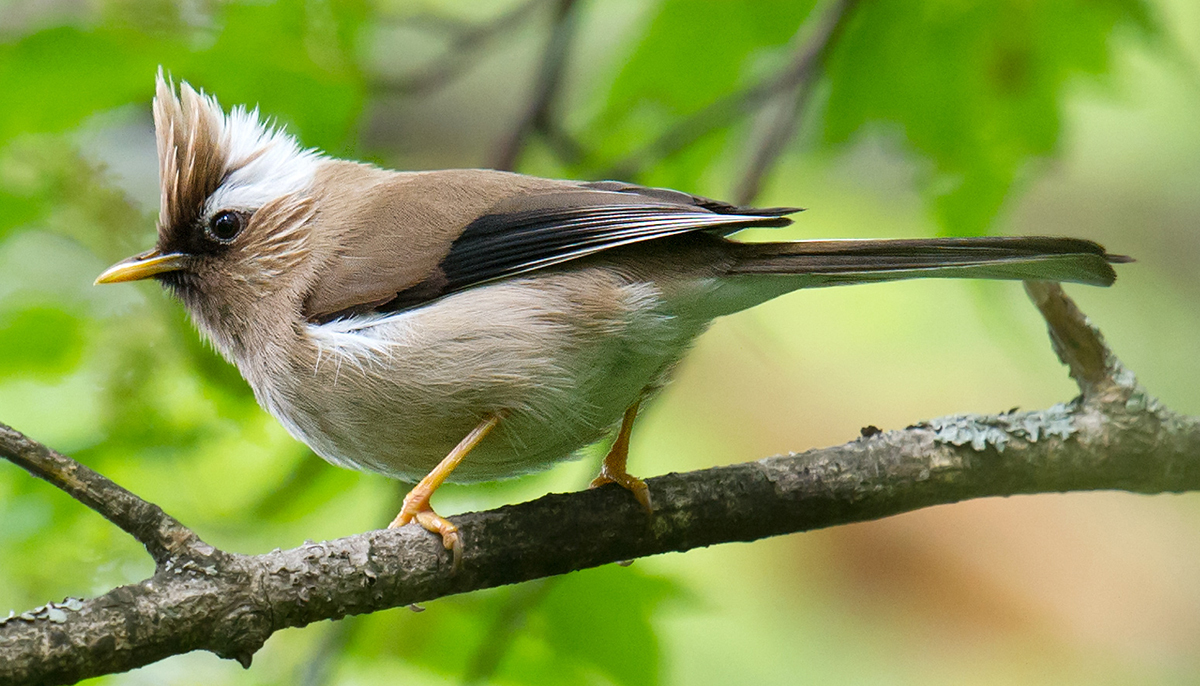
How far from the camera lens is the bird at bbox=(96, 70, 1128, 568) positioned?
3.24 m

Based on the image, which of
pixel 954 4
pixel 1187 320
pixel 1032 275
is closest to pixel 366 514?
pixel 1032 275

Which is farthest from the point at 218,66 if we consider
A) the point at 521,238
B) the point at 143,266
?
the point at 521,238

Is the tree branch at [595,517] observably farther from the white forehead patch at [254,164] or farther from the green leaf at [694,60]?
the white forehead patch at [254,164]

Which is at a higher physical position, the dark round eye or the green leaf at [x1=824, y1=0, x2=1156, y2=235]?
the dark round eye

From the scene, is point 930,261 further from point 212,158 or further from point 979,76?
point 212,158

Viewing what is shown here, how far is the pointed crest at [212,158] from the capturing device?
3.78 metres

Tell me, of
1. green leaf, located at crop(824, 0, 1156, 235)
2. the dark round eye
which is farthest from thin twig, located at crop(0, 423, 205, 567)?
green leaf, located at crop(824, 0, 1156, 235)

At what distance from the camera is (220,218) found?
390 cm

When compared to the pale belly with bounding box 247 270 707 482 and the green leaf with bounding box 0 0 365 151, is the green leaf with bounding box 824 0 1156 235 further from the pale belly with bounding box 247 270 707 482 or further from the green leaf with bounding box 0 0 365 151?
the green leaf with bounding box 0 0 365 151

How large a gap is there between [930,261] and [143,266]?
2.70 meters

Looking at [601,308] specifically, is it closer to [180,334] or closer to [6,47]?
[180,334]

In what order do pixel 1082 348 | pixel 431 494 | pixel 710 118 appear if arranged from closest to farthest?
pixel 431 494
pixel 1082 348
pixel 710 118

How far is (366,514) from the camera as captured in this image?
4363 mm

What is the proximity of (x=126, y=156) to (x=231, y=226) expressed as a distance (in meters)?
0.96
